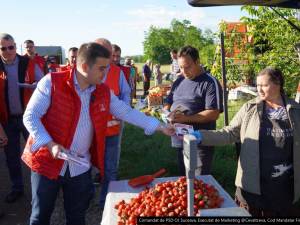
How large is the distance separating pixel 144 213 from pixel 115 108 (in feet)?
3.58

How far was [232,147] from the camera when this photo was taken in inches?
277

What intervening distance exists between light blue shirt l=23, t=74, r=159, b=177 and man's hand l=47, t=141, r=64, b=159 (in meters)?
0.03

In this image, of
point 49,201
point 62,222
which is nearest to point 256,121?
point 49,201

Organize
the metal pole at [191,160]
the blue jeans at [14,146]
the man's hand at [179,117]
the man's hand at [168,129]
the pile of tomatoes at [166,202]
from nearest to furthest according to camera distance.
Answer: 1. the metal pole at [191,160]
2. the pile of tomatoes at [166,202]
3. the man's hand at [168,129]
4. the man's hand at [179,117]
5. the blue jeans at [14,146]

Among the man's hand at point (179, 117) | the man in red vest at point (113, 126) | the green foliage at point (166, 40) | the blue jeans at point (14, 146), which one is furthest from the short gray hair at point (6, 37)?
the green foliage at point (166, 40)

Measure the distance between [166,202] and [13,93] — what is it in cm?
303

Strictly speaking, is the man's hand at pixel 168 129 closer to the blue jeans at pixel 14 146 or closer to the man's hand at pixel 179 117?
the man's hand at pixel 179 117

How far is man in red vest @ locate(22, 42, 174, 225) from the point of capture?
282 centimetres

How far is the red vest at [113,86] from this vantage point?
4.43 metres

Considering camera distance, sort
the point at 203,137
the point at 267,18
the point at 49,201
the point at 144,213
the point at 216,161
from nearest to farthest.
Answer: the point at 144,213
the point at 49,201
the point at 203,137
the point at 216,161
the point at 267,18

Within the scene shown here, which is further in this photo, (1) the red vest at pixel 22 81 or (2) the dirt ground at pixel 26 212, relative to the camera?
(1) the red vest at pixel 22 81

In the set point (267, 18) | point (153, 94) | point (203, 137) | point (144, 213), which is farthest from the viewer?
point (153, 94)

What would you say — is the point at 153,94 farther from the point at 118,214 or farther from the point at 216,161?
the point at 118,214

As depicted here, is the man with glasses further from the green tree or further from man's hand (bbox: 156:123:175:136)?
the green tree
